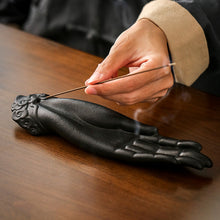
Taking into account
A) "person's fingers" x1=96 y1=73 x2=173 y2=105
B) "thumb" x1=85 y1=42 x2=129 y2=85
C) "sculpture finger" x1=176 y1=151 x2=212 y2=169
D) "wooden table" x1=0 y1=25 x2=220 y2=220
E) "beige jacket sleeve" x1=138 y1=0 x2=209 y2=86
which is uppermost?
"beige jacket sleeve" x1=138 y1=0 x2=209 y2=86

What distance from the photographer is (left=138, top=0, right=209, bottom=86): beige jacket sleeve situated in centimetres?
77

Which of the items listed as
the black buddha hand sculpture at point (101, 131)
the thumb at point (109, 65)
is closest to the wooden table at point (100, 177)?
the black buddha hand sculpture at point (101, 131)

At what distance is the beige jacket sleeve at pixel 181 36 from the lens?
77cm

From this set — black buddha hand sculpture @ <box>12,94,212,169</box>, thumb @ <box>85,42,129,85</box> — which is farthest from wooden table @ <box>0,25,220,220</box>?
thumb @ <box>85,42,129,85</box>

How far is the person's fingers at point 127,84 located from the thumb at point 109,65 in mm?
21

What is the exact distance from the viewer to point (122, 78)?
0.63 m

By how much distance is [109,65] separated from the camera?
2.10 feet

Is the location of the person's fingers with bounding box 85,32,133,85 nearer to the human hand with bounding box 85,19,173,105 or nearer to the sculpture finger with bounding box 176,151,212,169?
the human hand with bounding box 85,19,173,105

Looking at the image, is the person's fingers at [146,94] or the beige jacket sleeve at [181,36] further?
the beige jacket sleeve at [181,36]

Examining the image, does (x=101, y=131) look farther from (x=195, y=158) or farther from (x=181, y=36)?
(x=181, y=36)

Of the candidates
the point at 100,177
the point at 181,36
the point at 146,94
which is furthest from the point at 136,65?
the point at 100,177

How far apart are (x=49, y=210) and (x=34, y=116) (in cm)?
23

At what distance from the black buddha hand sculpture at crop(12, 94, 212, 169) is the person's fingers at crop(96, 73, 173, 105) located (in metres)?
0.05

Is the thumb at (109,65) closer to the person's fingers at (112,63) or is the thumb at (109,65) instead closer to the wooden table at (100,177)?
the person's fingers at (112,63)
